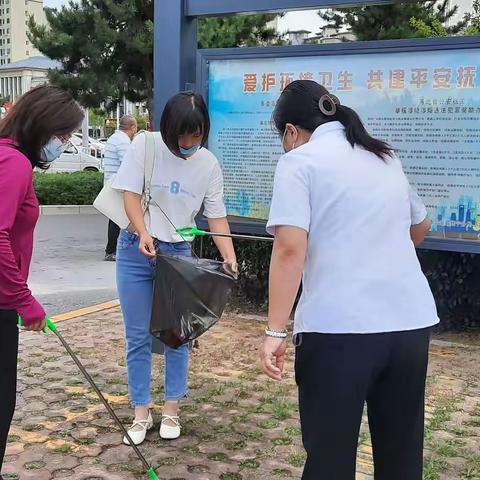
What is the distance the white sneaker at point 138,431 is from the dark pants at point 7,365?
80 cm

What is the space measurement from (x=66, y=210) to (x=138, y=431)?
33.2ft

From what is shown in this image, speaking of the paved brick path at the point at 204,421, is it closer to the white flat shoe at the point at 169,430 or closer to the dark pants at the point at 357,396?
the white flat shoe at the point at 169,430

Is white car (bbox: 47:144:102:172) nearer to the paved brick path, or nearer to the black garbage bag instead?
the paved brick path

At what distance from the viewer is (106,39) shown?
11.7m

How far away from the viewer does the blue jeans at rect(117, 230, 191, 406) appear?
123 inches

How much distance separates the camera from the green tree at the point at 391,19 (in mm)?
10781

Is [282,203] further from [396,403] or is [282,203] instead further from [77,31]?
[77,31]

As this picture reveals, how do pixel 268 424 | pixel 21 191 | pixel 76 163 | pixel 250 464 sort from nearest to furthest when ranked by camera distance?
1. pixel 21 191
2. pixel 250 464
3. pixel 268 424
4. pixel 76 163

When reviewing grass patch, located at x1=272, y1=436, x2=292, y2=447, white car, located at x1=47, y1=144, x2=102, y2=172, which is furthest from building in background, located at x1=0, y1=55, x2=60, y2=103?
grass patch, located at x1=272, y1=436, x2=292, y2=447

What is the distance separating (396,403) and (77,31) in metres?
11.5

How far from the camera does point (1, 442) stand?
7.94 ft

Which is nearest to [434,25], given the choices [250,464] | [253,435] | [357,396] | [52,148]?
[253,435]

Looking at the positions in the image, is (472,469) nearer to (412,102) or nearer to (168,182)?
(168,182)

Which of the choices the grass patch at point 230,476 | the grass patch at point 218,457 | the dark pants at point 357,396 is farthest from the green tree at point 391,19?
the dark pants at point 357,396
